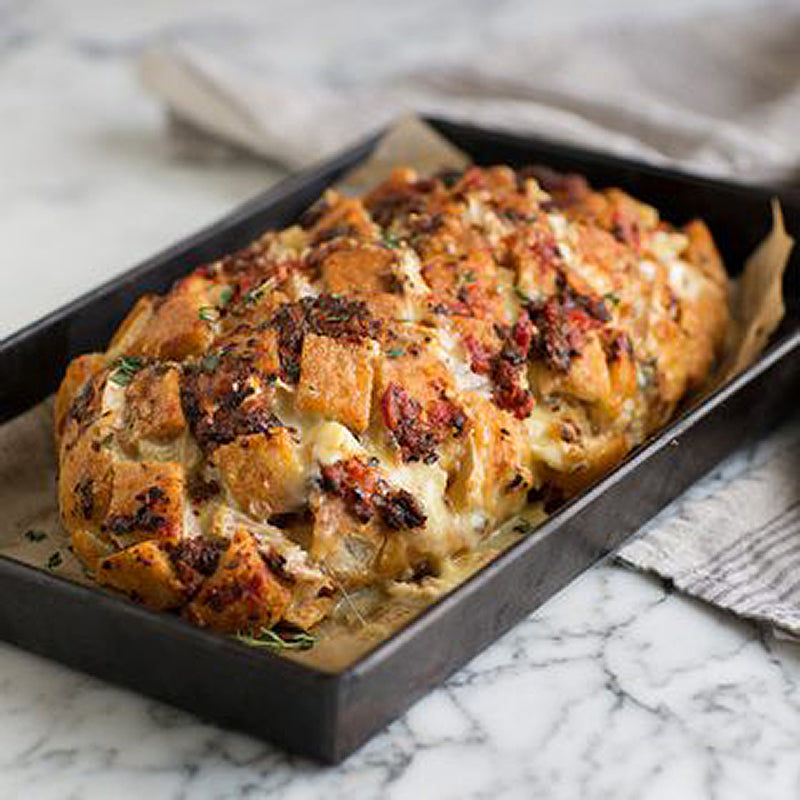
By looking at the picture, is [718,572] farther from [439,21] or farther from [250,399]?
[439,21]

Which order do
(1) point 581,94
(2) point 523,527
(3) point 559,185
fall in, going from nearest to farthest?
(2) point 523,527
(3) point 559,185
(1) point 581,94

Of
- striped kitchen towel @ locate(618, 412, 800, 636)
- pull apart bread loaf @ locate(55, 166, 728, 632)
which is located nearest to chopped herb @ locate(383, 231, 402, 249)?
pull apart bread loaf @ locate(55, 166, 728, 632)

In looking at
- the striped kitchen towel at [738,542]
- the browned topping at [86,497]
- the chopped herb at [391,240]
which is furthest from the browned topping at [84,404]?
the striped kitchen towel at [738,542]

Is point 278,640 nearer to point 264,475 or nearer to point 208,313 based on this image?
point 264,475

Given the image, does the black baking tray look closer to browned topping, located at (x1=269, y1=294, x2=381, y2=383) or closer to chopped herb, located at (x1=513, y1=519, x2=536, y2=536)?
chopped herb, located at (x1=513, y1=519, x2=536, y2=536)

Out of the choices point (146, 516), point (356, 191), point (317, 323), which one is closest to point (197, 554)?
point (146, 516)

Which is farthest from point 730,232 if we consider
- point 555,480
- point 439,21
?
point 439,21

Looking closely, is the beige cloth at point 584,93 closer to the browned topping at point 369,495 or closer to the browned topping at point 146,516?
the browned topping at point 369,495
